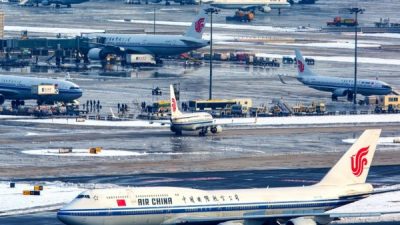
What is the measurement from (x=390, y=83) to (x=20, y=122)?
6379 centimetres

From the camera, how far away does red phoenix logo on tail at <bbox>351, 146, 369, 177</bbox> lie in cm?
7856

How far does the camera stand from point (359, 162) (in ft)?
258

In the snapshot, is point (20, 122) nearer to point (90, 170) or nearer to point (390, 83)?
point (90, 170)

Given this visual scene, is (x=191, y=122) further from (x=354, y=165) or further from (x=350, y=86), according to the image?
(x=354, y=165)

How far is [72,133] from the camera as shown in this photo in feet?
452

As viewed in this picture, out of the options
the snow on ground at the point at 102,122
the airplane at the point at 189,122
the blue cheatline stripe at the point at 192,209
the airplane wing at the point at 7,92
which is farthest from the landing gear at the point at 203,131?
the blue cheatline stripe at the point at 192,209

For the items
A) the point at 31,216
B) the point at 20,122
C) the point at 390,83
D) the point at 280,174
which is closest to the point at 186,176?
the point at 280,174

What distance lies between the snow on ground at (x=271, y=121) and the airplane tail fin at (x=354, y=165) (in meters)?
65.0

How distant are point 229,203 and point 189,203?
249 cm

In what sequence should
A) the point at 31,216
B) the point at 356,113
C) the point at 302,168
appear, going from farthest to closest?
the point at 356,113
the point at 302,168
the point at 31,216

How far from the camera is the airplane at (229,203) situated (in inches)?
2800

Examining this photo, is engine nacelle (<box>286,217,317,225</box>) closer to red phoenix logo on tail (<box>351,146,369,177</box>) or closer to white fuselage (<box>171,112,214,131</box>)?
red phoenix logo on tail (<box>351,146,369,177</box>)

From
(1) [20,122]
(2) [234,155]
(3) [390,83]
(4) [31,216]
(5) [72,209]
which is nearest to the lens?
(5) [72,209]

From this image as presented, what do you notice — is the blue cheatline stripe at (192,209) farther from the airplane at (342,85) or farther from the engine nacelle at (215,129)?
the airplane at (342,85)
